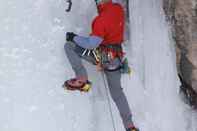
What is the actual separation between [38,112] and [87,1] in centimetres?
118

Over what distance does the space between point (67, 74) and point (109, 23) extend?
663mm

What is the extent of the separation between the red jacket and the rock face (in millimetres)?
467

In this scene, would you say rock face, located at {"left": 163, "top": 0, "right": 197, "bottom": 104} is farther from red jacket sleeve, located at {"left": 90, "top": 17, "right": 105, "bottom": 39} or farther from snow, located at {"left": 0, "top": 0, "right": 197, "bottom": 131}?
red jacket sleeve, located at {"left": 90, "top": 17, "right": 105, "bottom": 39}

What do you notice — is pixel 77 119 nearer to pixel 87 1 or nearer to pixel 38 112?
pixel 38 112

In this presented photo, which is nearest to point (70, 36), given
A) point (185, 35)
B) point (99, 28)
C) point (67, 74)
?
point (99, 28)

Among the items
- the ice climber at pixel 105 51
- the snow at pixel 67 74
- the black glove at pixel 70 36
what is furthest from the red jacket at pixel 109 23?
the snow at pixel 67 74

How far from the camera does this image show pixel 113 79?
203 inches

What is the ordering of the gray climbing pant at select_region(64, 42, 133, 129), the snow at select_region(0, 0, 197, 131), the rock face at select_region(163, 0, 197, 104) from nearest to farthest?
the gray climbing pant at select_region(64, 42, 133, 129), the rock face at select_region(163, 0, 197, 104), the snow at select_region(0, 0, 197, 131)

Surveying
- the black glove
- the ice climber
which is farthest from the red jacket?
the black glove

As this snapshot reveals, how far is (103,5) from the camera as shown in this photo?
5.17 m

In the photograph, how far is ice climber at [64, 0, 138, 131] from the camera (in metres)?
5.09

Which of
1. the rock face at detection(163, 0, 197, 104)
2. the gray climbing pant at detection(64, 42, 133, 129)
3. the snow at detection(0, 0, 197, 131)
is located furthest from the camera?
the snow at detection(0, 0, 197, 131)

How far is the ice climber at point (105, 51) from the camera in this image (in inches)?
200

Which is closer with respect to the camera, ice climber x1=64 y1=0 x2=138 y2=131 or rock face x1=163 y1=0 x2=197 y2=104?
ice climber x1=64 y1=0 x2=138 y2=131
